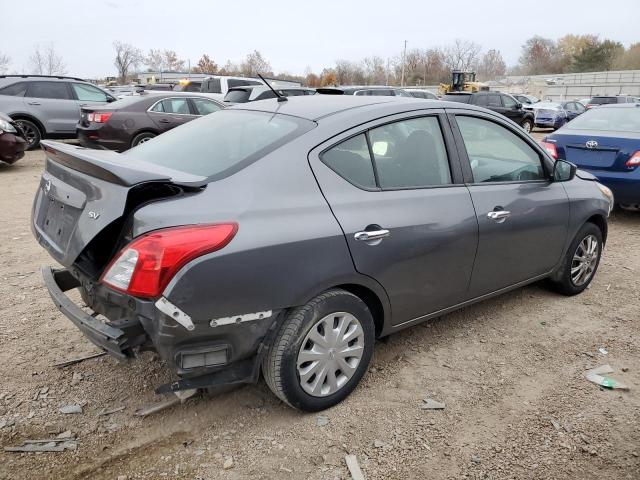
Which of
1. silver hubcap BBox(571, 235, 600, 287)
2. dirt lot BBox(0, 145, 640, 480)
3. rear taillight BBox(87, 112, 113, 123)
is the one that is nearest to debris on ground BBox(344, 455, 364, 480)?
dirt lot BBox(0, 145, 640, 480)

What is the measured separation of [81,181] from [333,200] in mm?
1245

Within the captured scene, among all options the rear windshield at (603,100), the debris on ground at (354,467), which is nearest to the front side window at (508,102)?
the rear windshield at (603,100)

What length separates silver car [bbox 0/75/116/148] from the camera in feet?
38.3

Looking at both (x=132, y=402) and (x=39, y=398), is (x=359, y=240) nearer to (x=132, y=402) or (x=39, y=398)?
(x=132, y=402)

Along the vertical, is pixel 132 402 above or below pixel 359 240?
below

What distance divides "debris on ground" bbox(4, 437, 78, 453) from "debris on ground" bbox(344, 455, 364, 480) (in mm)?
1336

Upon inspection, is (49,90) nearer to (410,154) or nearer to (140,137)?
(140,137)

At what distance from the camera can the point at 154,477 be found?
2.37 metres

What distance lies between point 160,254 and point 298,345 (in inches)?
32.2

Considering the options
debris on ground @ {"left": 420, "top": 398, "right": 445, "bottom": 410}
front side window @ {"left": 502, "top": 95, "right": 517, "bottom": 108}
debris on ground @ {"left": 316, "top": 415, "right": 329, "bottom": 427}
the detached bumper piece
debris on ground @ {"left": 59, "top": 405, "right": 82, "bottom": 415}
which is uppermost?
front side window @ {"left": 502, "top": 95, "right": 517, "bottom": 108}

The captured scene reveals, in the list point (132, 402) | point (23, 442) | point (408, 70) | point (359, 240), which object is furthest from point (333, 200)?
point (408, 70)

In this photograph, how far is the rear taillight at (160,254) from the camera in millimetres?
2195

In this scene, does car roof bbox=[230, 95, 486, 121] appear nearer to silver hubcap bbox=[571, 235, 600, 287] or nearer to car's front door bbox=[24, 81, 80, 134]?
silver hubcap bbox=[571, 235, 600, 287]

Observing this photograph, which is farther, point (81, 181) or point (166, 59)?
point (166, 59)
